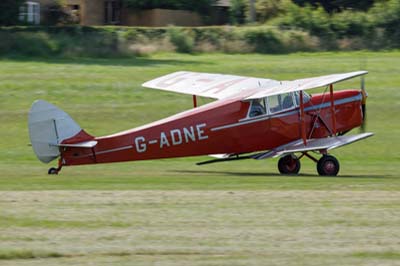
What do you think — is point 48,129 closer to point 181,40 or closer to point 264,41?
point 181,40

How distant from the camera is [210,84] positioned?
21.0m

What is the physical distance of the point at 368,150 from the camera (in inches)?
913

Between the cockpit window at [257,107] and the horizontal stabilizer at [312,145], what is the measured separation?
0.78m

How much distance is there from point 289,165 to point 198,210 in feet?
22.8

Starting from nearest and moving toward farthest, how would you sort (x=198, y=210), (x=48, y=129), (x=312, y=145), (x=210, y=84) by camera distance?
(x=198, y=210), (x=48, y=129), (x=312, y=145), (x=210, y=84)

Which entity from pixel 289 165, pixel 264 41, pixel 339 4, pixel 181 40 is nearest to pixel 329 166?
pixel 289 165

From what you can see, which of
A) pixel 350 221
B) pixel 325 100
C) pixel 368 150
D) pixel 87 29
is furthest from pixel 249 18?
pixel 350 221

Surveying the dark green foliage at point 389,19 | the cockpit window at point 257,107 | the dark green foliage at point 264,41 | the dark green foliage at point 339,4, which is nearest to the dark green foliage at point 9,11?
the dark green foliage at point 264,41

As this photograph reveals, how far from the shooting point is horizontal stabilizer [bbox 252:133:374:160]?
17875 mm

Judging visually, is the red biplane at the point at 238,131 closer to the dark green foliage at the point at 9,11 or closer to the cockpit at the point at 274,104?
the cockpit at the point at 274,104

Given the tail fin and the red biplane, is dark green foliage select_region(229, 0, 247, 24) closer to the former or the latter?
the red biplane

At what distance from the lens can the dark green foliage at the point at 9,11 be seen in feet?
156

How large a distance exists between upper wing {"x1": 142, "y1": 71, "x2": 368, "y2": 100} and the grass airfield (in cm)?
159

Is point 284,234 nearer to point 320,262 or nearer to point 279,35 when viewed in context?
point 320,262
